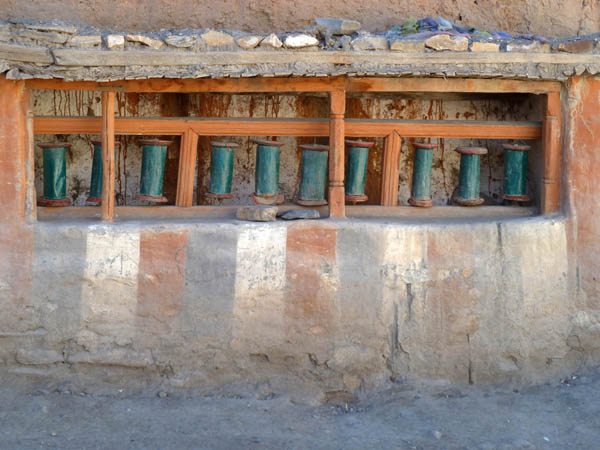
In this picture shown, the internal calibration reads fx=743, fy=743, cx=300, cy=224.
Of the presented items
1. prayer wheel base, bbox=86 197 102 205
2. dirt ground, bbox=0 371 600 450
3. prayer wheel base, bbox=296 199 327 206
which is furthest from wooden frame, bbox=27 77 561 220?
dirt ground, bbox=0 371 600 450

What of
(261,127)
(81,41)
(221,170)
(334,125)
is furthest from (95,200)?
(334,125)

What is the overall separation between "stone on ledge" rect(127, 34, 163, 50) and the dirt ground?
2.33 metres

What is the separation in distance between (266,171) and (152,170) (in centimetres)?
83

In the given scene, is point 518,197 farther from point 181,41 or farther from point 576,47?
point 181,41

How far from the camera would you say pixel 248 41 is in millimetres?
4957

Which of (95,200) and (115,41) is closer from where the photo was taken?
(115,41)

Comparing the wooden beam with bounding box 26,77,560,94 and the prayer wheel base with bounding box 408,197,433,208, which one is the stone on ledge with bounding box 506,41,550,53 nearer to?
the wooden beam with bounding box 26,77,560,94

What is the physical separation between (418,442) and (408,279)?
1134mm

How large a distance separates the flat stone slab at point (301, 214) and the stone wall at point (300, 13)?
1.40 m

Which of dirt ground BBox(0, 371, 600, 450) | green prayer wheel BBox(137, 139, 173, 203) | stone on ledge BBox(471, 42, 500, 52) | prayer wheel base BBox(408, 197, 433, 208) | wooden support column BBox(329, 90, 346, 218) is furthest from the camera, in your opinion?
prayer wheel base BBox(408, 197, 433, 208)

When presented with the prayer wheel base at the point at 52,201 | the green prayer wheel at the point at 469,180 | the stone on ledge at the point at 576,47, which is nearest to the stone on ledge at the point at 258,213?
the prayer wheel base at the point at 52,201

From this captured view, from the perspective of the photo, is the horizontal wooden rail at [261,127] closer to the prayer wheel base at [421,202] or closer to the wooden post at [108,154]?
the wooden post at [108,154]

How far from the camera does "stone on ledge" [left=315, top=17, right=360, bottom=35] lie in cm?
508

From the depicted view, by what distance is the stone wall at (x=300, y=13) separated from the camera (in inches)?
211
